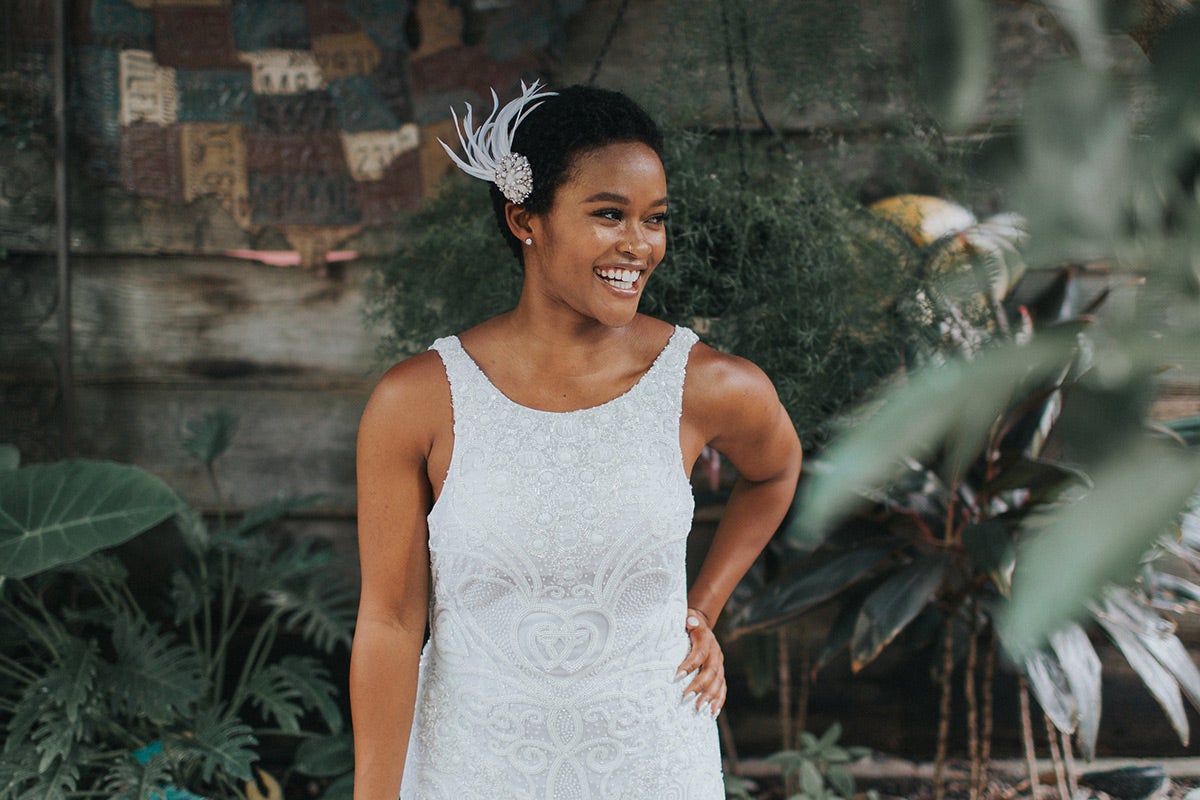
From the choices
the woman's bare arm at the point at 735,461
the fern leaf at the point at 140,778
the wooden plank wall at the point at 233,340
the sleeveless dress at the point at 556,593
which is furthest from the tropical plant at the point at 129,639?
the woman's bare arm at the point at 735,461

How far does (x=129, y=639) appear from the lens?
190 cm

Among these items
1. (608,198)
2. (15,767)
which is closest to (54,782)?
(15,767)

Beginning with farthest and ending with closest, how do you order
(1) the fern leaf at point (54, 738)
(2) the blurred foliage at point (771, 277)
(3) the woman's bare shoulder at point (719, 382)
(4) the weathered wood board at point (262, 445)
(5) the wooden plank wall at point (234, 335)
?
1. (4) the weathered wood board at point (262, 445)
2. (5) the wooden plank wall at point (234, 335)
3. (1) the fern leaf at point (54, 738)
4. (2) the blurred foliage at point (771, 277)
5. (3) the woman's bare shoulder at point (719, 382)

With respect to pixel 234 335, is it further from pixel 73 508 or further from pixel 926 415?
pixel 926 415

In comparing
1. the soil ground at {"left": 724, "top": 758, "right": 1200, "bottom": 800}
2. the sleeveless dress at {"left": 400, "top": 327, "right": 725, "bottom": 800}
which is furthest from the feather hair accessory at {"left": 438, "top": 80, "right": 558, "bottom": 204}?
the soil ground at {"left": 724, "top": 758, "right": 1200, "bottom": 800}

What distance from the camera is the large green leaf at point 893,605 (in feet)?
6.17

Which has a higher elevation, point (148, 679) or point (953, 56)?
point (953, 56)

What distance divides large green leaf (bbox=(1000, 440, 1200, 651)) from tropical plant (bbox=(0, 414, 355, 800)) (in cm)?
171

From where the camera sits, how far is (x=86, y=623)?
2.38 metres

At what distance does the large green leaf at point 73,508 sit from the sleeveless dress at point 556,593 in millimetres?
831

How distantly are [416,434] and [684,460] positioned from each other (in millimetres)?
370

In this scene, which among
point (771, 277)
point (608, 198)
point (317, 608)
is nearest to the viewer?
point (608, 198)

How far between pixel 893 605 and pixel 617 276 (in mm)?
1103

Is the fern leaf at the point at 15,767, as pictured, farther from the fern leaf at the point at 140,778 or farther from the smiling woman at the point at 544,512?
the smiling woman at the point at 544,512
